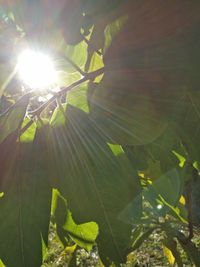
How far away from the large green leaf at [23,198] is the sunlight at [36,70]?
4.2 inches

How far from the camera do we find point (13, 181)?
734mm

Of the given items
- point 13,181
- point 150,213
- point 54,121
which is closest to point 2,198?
point 13,181

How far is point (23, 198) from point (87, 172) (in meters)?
0.12

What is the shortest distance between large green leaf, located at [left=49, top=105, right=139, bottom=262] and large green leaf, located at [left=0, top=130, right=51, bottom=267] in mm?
29

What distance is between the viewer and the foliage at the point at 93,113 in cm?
63

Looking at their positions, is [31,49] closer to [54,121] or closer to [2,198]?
[54,121]

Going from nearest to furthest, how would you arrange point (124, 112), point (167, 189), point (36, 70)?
point (124, 112)
point (36, 70)
point (167, 189)

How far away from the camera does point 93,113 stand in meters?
0.70

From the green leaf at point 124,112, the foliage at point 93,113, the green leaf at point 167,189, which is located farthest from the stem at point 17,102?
the green leaf at point 167,189

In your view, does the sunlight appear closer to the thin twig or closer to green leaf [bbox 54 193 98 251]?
the thin twig

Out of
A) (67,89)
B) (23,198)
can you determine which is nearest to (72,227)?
(23,198)

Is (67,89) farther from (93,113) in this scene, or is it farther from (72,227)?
(72,227)

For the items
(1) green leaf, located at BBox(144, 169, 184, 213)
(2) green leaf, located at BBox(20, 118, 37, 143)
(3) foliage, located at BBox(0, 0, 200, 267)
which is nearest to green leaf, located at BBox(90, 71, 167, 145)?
(3) foliage, located at BBox(0, 0, 200, 267)

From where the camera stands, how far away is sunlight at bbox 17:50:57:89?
70 centimetres
